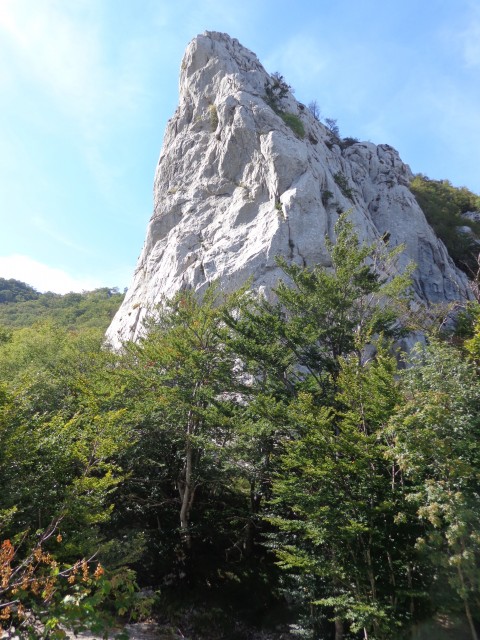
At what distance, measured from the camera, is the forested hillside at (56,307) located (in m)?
46.8

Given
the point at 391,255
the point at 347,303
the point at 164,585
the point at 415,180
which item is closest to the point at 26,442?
the point at 164,585

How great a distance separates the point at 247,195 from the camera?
27.3 meters

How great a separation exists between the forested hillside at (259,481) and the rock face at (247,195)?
8811mm

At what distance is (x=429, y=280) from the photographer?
30.2 metres

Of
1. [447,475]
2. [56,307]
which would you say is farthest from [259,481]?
[56,307]

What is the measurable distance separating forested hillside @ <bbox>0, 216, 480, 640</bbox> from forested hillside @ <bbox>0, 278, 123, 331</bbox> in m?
28.0

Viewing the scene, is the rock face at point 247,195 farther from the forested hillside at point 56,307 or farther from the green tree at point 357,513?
the forested hillside at point 56,307

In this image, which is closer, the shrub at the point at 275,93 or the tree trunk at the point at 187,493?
the tree trunk at the point at 187,493

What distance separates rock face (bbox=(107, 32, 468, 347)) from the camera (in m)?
24.1

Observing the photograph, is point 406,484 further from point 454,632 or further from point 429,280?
point 429,280

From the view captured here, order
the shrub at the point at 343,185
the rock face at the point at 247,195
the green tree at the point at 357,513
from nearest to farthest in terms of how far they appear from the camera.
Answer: the green tree at the point at 357,513, the rock face at the point at 247,195, the shrub at the point at 343,185

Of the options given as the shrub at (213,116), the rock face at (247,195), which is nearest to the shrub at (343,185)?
the rock face at (247,195)

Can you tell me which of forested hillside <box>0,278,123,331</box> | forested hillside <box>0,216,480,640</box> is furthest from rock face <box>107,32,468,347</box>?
forested hillside <box>0,278,123,331</box>

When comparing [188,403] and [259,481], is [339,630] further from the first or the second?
[188,403]
